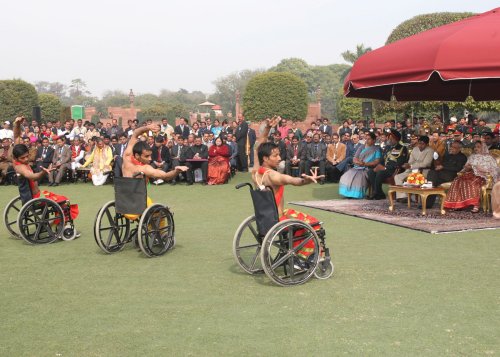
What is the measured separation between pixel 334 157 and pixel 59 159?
A: 7609 mm

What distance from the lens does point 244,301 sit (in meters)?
5.48

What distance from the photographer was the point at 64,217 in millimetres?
8539

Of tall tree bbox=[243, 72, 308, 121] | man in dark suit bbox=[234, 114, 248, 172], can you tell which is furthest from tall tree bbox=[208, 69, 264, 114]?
man in dark suit bbox=[234, 114, 248, 172]

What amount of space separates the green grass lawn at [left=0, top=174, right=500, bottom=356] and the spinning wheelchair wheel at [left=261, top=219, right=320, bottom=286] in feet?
0.56

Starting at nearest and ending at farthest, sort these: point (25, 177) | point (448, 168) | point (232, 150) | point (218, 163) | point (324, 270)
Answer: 1. point (324, 270)
2. point (25, 177)
3. point (448, 168)
4. point (218, 163)
5. point (232, 150)

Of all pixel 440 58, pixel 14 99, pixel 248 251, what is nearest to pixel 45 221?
pixel 248 251

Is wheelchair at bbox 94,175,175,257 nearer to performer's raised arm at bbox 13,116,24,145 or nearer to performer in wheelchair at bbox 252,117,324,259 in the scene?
performer in wheelchair at bbox 252,117,324,259

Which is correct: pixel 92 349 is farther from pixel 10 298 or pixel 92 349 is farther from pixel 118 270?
pixel 118 270

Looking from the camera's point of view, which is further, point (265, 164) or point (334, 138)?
point (334, 138)

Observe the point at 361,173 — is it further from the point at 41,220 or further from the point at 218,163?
the point at 41,220

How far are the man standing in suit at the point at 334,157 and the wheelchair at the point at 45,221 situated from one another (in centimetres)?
880

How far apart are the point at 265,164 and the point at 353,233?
2.97m

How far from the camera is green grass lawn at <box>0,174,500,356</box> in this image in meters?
4.38

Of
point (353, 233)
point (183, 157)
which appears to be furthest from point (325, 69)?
point (353, 233)
